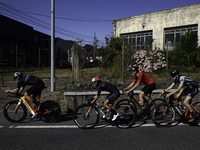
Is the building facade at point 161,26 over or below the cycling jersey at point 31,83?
over

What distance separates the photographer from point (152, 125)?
5168 millimetres

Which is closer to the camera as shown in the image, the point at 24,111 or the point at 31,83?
the point at 24,111

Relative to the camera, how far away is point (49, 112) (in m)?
5.52

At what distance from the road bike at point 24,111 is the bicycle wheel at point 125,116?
197cm

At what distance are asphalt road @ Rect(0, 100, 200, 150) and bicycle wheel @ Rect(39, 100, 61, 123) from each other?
0.18m

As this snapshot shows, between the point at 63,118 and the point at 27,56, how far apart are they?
3063 centimetres

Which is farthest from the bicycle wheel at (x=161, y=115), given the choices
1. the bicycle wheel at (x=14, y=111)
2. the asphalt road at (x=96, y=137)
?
the bicycle wheel at (x=14, y=111)

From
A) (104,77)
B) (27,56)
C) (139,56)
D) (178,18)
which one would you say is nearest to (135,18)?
(178,18)

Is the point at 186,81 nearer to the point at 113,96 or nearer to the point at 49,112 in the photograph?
the point at 113,96

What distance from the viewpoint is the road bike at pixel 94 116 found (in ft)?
16.2

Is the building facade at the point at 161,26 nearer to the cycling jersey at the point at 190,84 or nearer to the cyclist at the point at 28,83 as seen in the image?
the cycling jersey at the point at 190,84

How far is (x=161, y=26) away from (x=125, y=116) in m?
20.2

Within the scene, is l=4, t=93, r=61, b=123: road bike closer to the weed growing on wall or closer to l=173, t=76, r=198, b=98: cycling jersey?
l=173, t=76, r=198, b=98: cycling jersey

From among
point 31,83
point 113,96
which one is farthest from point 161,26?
point 31,83
